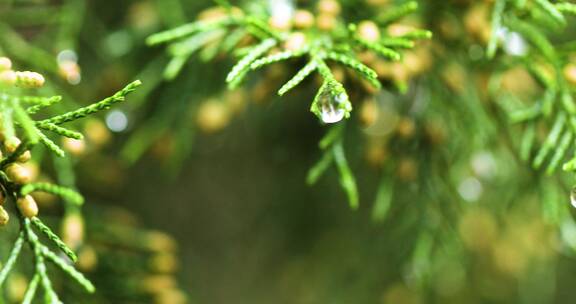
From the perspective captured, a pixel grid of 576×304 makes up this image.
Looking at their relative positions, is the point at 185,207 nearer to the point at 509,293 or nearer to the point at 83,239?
the point at 83,239

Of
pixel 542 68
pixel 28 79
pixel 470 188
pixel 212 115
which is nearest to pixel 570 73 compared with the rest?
pixel 542 68

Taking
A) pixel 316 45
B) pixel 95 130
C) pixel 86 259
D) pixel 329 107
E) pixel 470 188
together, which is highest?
pixel 95 130

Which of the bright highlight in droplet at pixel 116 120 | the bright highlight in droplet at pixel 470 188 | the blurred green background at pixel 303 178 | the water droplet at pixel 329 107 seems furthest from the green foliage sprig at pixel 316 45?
the bright highlight in droplet at pixel 470 188

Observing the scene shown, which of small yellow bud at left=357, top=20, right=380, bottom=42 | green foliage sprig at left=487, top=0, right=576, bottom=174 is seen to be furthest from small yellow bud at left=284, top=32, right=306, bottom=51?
green foliage sprig at left=487, top=0, right=576, bottom=174

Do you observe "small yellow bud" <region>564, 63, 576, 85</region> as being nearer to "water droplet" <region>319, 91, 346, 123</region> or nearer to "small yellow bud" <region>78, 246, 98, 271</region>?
"water droplet" <region>319, 91, 346, 123</region>

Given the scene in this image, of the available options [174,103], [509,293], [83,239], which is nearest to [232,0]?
[174,103]

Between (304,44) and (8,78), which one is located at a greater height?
(8,78)

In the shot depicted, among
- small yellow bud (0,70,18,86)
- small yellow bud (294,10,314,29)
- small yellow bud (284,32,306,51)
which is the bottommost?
small yellow bud (284,32,306,51)

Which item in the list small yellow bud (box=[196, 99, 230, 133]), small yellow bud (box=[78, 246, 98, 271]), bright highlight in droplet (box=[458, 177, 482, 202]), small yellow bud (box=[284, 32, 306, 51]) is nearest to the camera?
small yellow bud (box=[284, 32, 306, 51])

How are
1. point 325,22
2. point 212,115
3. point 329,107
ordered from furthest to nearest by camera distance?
point 212,115 → point 325,22 → point 329,107

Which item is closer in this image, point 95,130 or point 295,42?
point 295,42

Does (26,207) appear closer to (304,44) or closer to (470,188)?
Result: (304,44)
